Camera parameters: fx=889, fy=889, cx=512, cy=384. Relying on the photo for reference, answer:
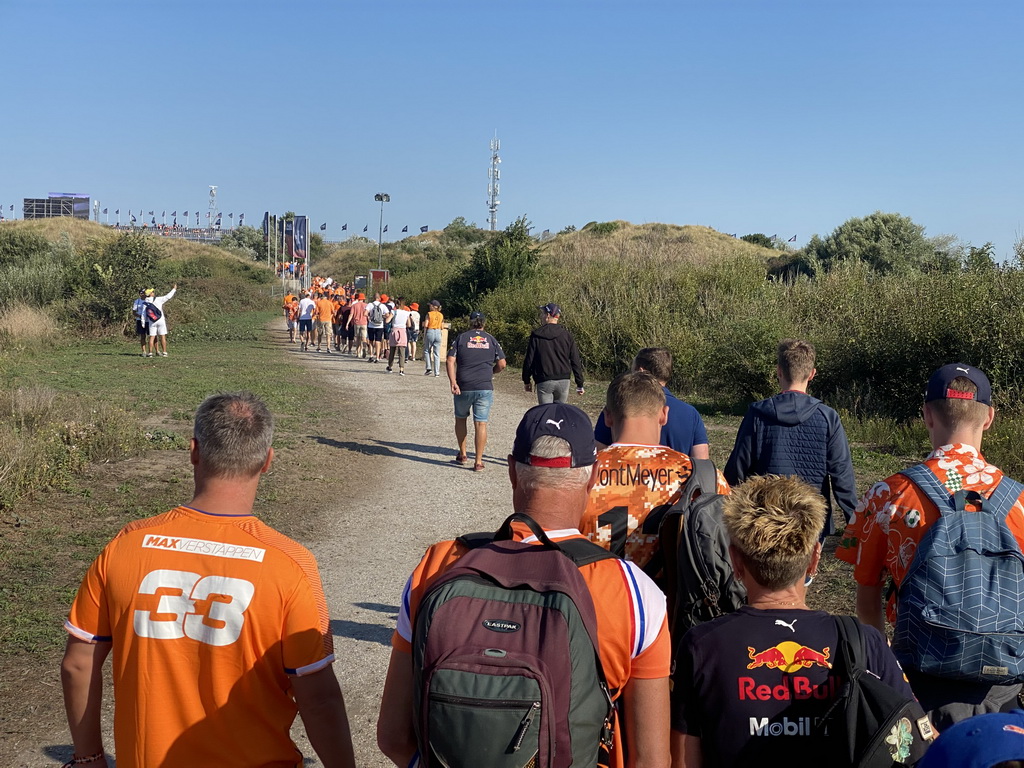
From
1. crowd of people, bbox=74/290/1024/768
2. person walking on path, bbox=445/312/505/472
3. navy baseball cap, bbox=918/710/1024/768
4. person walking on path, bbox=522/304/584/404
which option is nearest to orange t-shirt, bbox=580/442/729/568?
crowd of people, bbox=74/290/1024/768

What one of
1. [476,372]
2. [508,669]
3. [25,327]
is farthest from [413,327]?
[508,669]

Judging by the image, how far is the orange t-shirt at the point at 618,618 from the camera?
7.09 feet

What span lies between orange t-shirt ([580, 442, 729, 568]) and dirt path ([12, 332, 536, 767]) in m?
1.98

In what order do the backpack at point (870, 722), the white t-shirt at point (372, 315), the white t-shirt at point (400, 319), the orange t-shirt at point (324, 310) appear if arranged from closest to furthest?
1. the backpack at point (870, 722)
2. the white t-shirt at point (400, 319)
3. the white t-shirt at point (372, 315)
4. the orange t-shirt at point (324, 310)

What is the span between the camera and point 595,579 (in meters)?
2.18

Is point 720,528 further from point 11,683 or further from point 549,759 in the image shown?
point 11,683

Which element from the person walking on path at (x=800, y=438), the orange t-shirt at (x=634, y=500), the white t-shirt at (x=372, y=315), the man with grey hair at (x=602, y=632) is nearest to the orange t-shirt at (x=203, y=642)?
the man with grey hair at (x=602, y=632)

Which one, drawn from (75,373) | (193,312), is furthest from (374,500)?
(193,312)

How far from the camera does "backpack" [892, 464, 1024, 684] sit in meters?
2.78

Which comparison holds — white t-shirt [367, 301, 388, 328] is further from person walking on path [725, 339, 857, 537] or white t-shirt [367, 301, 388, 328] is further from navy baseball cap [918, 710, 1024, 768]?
navy baseball cap [918, 710, 1024, 768]

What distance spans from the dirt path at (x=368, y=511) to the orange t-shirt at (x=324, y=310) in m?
10.3

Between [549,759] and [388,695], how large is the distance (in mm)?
521

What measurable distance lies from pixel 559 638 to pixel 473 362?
9.20 m

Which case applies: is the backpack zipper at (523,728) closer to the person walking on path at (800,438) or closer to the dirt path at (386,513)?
the dirt path at (386,513)
